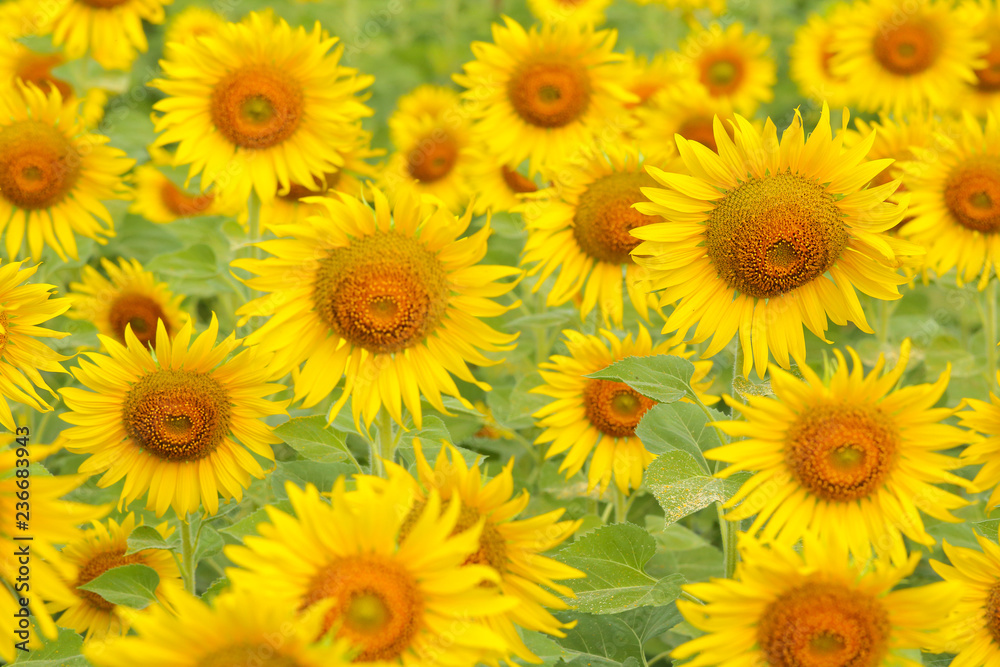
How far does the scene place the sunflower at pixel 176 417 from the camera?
8.82 ft

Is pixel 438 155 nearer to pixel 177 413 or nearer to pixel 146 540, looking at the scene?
pixel 177 413

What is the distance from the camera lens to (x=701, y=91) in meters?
5.12

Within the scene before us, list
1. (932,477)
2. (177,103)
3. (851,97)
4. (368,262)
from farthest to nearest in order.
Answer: (851,97) → (177,103) → (368,262) → (932,477)

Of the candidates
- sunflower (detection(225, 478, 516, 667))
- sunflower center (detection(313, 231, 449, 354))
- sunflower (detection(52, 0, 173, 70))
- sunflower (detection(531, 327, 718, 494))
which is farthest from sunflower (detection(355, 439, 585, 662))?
sunflower (detection(52, 0, 173, 70))

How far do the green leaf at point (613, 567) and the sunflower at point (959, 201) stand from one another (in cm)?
168

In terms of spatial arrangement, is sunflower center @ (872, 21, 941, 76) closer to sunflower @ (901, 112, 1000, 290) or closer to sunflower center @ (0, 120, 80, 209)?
sunflower @ (901, 112, 1000, 290)

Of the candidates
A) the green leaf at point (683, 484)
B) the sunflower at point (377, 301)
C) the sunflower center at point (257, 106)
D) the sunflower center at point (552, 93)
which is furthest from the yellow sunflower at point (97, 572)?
the sunflower center at point (552, 93)

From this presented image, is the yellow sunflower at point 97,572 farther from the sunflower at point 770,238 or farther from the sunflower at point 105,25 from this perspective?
the sunflower at point 105,25

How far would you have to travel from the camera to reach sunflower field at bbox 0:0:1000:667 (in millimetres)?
1896

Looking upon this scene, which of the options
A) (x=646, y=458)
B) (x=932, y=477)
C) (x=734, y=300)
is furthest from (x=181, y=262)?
(x=932, y=477)

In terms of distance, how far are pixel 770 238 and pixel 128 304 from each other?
2865mm

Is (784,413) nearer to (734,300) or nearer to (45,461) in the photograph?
(734,300)

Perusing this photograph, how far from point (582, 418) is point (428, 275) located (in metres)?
1.05

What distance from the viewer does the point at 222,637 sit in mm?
1667
